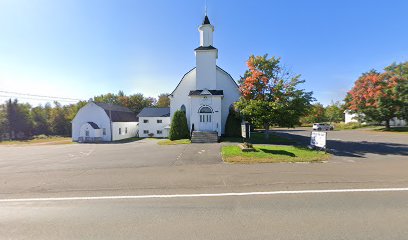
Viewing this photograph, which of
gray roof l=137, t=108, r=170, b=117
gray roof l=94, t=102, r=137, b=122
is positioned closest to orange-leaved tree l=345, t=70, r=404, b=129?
gray roof l=137, t=108, r=170, b=117

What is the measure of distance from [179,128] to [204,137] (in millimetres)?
4046

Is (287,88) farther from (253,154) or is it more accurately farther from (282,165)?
(282,165)

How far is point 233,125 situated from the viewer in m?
24.6

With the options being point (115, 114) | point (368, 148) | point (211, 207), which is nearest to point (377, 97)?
point (368, 148)

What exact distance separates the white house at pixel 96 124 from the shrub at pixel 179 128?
15.7 m

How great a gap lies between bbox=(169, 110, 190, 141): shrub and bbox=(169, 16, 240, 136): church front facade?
773 millimetres

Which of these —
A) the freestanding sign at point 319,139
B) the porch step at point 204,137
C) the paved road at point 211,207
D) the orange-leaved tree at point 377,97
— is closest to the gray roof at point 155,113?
the porch step at point 204,137

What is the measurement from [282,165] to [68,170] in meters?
10.1

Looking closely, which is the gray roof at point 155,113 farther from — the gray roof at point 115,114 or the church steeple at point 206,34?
the church steeple at point 206,34

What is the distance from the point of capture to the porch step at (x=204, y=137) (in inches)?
822

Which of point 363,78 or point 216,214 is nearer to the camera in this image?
point 216,214

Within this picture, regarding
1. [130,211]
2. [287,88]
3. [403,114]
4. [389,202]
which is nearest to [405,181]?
[389,202]

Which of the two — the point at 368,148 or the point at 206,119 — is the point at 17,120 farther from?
the point at 368,148

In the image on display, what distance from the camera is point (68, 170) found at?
10359 millimetres
